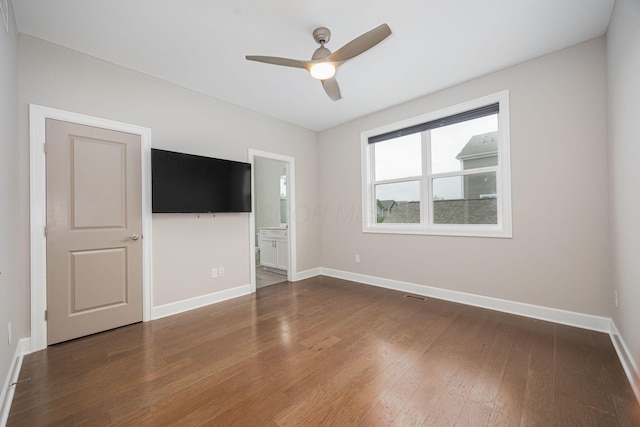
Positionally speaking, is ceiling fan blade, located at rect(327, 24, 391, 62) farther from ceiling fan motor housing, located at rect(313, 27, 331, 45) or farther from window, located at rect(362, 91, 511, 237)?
window, located at rect(362, 91, 511, 237)

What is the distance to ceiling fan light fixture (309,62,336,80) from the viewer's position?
2.12 meters

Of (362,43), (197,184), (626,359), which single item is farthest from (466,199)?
(197,184)

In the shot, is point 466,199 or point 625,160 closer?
point 625,160

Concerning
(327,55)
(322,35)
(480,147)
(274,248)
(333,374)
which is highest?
(322,35)

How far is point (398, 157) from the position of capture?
3979 millimetres

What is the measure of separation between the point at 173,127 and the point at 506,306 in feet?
14.6

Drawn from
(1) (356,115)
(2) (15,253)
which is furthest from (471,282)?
(2) (15,253)

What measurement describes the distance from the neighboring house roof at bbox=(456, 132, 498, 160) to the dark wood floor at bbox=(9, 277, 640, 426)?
6.26 ft

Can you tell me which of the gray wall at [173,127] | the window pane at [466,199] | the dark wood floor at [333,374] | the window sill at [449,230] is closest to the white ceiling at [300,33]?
the gray wall at [173,127]

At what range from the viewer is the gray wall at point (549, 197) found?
7.88 feet

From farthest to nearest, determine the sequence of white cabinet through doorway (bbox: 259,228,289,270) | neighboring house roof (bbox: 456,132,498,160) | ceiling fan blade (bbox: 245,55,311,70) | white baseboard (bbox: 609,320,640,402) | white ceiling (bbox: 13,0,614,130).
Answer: white cabinet through doorway (bbox: 259,228,289,270) → neighboring house roof (bbox: 456,132,498,160) → ceiling fan blade (bbox: 245,55,311,70) → white ceiling (bbox: 13,0,614,130) → white baseboard (bbox: 609,320,640,402)

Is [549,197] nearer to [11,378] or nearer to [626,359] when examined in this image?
[626,359]

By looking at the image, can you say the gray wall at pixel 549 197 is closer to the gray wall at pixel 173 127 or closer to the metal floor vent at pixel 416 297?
the metal floor vent at pixel 416 297

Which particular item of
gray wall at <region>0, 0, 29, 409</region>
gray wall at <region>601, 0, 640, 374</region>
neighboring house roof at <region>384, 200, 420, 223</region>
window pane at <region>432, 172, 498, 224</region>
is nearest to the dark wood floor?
gray wall at <region>0, 0, 29, 409</region>
